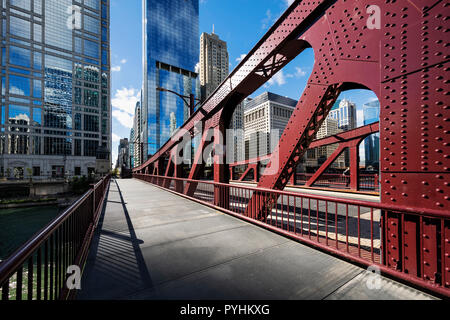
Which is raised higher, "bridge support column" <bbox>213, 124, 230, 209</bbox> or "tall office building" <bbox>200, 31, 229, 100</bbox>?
"tall office building" <bbox>200, 31, 229, 100</bbox>

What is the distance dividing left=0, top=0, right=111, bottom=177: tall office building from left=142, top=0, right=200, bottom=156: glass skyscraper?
2335cm

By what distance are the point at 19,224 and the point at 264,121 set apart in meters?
110

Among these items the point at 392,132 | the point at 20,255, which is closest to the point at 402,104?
the point at 392,132

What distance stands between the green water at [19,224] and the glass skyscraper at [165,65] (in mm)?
74865

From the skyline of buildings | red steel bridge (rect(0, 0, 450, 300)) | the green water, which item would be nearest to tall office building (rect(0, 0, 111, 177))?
the skyline of buildings

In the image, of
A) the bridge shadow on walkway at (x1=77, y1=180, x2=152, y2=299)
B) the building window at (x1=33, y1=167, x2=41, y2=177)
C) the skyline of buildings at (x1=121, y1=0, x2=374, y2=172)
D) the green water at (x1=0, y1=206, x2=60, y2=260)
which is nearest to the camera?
the bridge shadow on walkway at (x1=77, y1=180, x2=152, y2=299)

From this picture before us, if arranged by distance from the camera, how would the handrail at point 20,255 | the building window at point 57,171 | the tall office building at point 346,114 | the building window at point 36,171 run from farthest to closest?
the tall office building at point 346,114
the building window at point 57,171
the building window at point 36,171
the handrail at point 20,255

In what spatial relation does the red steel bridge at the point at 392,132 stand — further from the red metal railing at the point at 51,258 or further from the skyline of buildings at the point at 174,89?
the skyline of buildings at the point at 174,89

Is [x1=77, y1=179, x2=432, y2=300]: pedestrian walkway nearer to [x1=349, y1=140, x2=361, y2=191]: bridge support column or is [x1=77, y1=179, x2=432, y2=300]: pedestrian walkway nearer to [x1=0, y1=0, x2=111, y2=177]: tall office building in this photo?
[x1=349, y1=140, x2=361, y2=191]: bridge support column

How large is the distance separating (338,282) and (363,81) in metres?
2.99

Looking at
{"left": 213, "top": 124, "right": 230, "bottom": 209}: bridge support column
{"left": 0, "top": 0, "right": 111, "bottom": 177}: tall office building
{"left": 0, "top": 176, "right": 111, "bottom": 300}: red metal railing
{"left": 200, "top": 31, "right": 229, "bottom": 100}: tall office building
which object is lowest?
{"left": 0, "top": 176, "right": 111, "bottom": 300}: red metal railing

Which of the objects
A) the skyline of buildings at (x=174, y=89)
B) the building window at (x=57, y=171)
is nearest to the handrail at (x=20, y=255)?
the building window at (x=57, y=171)

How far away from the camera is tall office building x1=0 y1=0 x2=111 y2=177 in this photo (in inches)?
2384

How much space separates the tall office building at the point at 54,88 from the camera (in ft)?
199
